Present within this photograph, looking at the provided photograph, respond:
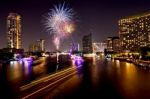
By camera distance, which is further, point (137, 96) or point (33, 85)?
point (33, 85)

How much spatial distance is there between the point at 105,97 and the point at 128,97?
1.46 m

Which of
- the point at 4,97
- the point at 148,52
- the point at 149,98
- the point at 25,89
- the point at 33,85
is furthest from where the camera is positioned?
the point at 148,52

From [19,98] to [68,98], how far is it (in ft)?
10.3

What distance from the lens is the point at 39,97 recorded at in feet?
60.2

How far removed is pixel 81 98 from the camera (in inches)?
706

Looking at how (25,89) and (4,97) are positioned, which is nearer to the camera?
(4,97)

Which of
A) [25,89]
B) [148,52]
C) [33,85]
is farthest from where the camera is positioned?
[148,52]

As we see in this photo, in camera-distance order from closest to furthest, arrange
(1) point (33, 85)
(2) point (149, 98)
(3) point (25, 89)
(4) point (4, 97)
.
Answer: (2) point (149, 98)
(4) point (4, 97)
(3) point (25, 89)
(1) point (33, 85)

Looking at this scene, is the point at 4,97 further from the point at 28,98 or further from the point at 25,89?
the point at 25,89

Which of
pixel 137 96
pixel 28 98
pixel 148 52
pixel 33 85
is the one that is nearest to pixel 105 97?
pixel 137 96

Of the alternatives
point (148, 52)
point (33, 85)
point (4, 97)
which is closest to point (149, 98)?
point (4, 97)

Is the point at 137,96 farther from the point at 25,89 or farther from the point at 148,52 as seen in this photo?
the point at 148,52

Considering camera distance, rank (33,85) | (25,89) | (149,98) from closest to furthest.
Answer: (149,98)
(25,89)
(33,85)

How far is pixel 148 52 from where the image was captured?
4887 inches
